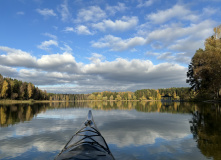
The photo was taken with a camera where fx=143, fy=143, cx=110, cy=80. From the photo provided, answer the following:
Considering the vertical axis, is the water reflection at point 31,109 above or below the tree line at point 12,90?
below

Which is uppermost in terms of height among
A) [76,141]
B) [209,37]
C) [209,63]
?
[209,37]

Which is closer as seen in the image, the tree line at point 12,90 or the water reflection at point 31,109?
the water reflection at point 31,109

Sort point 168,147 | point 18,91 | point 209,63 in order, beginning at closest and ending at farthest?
point 168,147 → point 209,63 → point 18,91

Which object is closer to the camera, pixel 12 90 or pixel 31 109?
pixel 31 109

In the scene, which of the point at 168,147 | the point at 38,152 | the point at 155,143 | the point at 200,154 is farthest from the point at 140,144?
the point at 38,152

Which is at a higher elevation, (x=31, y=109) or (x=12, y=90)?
(x=12, y=90)

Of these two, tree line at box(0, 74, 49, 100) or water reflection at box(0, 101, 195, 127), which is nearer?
water reflection at box(0, 101, 195, 127)

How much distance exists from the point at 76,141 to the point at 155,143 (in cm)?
630

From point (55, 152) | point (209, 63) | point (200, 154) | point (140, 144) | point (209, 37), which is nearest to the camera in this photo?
point (200, 154)

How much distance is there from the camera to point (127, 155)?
8.52 metres

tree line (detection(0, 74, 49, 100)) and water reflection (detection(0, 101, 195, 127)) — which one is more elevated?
tree line (detection(0, 74, 49, 100))

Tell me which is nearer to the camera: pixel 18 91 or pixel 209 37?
pixel 209 37

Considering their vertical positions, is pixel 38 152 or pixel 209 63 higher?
pixel 209 63

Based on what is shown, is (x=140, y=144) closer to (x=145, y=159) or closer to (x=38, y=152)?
(x=145, y=159)
